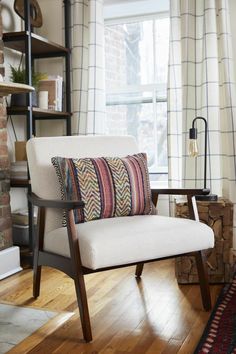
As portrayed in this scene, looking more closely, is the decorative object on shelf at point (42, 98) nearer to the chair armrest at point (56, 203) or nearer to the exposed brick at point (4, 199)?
the exposed brick at point (4, 199)

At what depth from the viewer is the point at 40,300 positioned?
7.98ft

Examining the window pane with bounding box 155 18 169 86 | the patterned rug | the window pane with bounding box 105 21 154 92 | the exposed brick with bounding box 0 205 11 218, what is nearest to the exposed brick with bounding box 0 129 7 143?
the exposed brick with bounding box 0 205 11 218

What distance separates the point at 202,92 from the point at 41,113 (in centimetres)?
111

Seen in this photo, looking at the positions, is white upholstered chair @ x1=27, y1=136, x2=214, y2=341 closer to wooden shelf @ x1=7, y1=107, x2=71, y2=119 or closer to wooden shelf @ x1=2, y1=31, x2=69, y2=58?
wooden shelf @ x1=7, y1=107, x2=71, y2=119

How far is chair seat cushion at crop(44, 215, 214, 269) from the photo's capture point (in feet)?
6.28

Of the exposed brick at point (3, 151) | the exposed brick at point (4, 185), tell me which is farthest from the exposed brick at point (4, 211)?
the exposed brick at point (3, 151)


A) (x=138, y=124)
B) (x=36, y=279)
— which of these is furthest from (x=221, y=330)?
(x=138, y=124)

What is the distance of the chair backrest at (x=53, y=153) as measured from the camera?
2.37 metres

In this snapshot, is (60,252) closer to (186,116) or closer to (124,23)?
(186,116)

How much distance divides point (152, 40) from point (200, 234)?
200 centimetres

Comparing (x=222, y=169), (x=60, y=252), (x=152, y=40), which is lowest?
(x=60, y=252)

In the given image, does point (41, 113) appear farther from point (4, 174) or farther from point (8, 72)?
point (4, 174)

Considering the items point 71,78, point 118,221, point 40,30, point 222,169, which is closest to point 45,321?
point 118,221

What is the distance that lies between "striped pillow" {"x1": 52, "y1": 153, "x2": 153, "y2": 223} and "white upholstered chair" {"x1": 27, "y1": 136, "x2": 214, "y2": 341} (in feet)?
0.22
